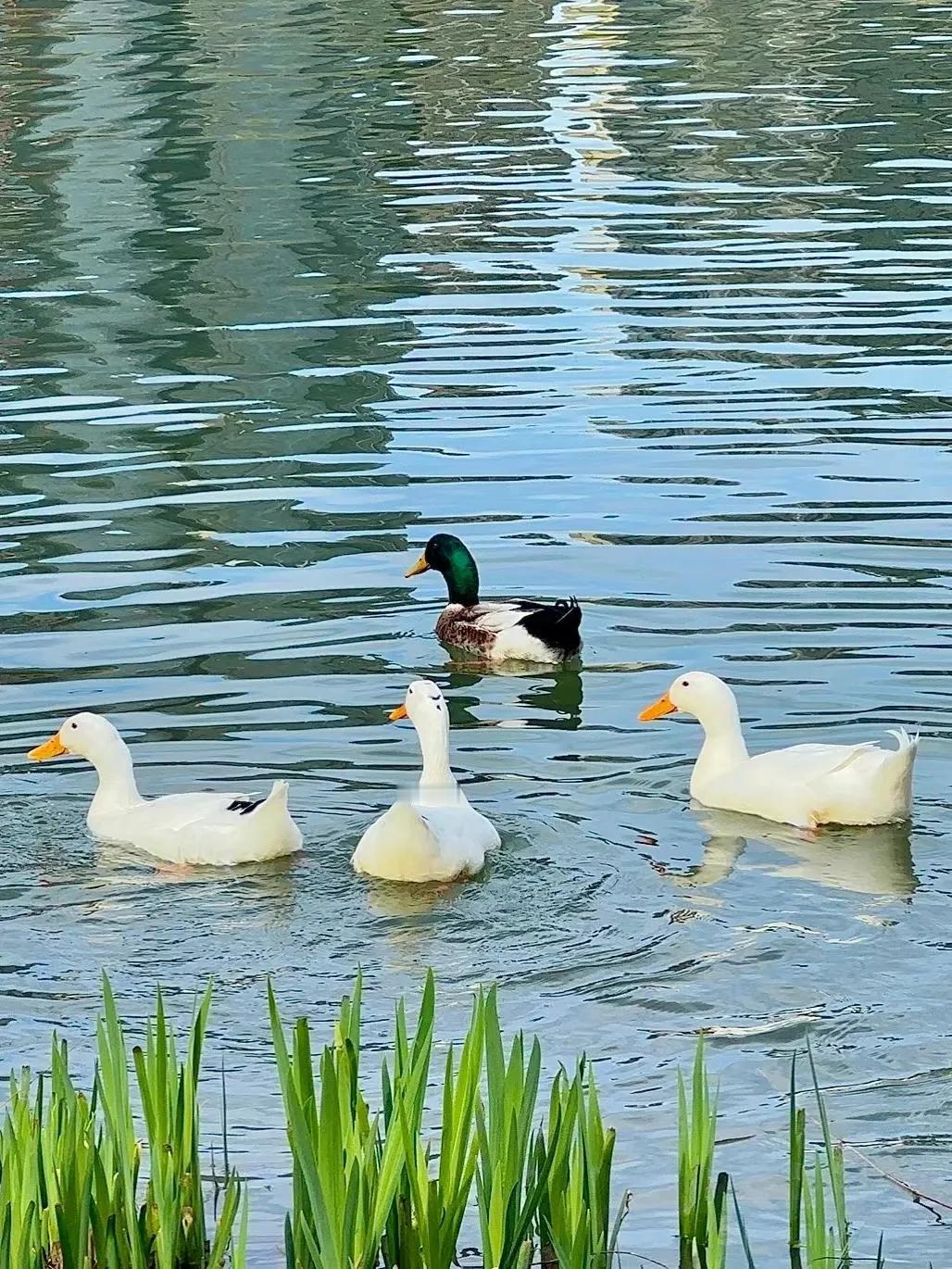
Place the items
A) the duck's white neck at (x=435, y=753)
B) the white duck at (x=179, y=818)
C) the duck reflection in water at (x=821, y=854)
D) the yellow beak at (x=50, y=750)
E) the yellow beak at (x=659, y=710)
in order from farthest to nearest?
the yellow beak at (x=659, y=710), the yellow beak at (x=50, y=750), the duck's white neck at (x=435, y=753), the white duck at (x=179, y=818), the duck reflection in water at (x=821, y=854)

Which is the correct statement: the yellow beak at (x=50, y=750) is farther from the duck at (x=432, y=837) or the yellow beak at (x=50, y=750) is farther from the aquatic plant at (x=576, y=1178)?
the aquatic plant at (x=576, y=1178)

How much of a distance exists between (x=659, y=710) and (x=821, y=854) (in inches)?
55.3

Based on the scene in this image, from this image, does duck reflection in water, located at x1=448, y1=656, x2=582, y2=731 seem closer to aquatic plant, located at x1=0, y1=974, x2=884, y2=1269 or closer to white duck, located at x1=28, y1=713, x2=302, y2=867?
white duck, located at x1=28, y1=713, x2=302, y2=867

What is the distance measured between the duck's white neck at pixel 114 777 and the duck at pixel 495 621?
7.79 feet

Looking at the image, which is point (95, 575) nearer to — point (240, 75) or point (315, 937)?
point (315, 937)

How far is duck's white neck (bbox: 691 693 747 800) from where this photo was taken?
28.9ft

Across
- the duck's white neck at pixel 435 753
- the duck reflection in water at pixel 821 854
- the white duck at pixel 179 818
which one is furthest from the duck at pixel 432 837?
the duck reflection in water at pixel 821 854

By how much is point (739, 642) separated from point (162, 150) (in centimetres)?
1813

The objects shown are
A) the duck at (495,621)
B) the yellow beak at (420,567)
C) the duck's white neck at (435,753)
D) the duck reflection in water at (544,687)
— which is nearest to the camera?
the duck's white neck at (435,753)

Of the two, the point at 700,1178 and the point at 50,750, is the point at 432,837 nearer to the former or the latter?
the point at 50,750

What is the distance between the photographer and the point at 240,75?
109ft

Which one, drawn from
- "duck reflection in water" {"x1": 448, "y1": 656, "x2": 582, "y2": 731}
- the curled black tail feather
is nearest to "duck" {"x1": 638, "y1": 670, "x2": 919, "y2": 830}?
"duck reflection in water" {"x1": 448, "y1": 656, "x2": 582, "y2": 731}

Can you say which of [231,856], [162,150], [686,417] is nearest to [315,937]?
[231,856]

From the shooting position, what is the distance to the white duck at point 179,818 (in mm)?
7922
